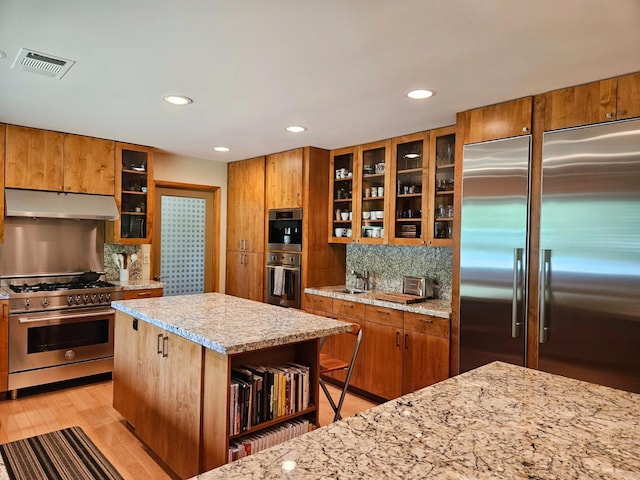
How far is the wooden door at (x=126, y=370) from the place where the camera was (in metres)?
2.79

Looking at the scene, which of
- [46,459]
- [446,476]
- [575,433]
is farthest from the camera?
[46,459]

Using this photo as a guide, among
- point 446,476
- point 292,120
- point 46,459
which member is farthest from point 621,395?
point 46,459

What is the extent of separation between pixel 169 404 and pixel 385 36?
228cm

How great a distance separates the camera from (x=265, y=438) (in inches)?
82.1

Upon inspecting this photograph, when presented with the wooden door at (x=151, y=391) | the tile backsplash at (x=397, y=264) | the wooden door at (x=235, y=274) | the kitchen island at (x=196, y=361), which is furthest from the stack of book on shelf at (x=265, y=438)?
the wooden door at (x=235, y=274)

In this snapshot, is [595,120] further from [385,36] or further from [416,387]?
[416,387]

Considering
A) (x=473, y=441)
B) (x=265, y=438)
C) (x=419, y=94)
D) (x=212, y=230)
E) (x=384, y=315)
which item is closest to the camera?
(x=473, y=441)

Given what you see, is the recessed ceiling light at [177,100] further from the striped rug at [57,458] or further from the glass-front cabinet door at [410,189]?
the striped rug at [57,458]

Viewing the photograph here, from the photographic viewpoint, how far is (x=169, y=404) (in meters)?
2.37

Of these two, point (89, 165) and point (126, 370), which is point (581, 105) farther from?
point (89, 165)

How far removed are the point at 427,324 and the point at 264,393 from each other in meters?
1.64

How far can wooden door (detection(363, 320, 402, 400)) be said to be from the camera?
349 centimetres

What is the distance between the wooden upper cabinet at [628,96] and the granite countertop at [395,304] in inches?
66.2

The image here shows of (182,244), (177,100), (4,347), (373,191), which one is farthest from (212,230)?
(177,100)
